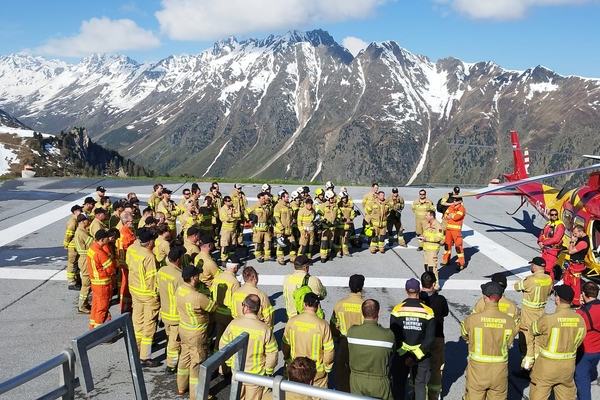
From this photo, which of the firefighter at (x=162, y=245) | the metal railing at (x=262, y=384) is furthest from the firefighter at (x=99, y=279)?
the metal railing at (x=262, y=384)

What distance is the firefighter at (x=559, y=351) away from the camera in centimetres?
581

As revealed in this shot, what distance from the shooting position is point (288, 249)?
45.6 ft

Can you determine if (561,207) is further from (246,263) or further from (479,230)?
(246,263)

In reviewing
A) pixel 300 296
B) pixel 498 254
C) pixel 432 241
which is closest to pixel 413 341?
pixel 300 296

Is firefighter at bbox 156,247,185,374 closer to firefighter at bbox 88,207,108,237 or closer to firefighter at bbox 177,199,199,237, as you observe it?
firefighter at bbox 88,207,108,237

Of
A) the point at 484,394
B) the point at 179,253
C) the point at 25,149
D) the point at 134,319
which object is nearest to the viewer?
the point at 484,394

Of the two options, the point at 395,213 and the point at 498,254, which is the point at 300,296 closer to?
the point at 395,213

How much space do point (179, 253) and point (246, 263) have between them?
18.9 ft

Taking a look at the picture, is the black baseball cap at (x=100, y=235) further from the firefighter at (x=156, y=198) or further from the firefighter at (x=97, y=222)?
the firefighter at (x=156, y=198)

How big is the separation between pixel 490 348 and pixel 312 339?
2.24 m

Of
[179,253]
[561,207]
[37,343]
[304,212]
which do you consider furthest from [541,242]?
[37,343]

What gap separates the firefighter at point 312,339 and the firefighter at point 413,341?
A: 96 cm

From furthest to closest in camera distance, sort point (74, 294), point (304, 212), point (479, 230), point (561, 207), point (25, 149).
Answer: point (25, 149), point (479, 230), point (561, 207), point (304, 212), point (74, 294)

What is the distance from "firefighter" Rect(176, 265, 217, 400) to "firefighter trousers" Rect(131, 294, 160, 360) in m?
1.12
